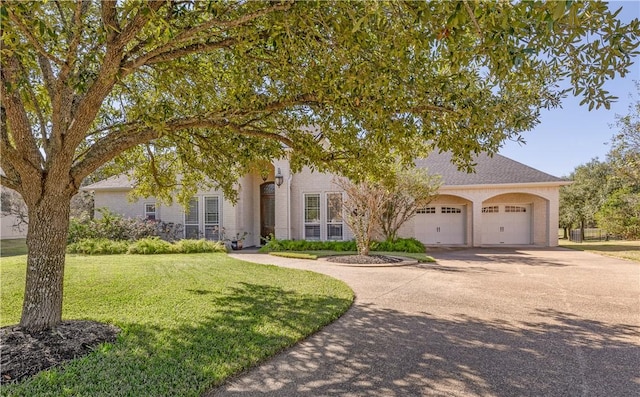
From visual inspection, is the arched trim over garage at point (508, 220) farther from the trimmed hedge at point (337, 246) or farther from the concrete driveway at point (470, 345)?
the concrete driveway at point (470, 345)

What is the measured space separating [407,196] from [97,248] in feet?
39.9

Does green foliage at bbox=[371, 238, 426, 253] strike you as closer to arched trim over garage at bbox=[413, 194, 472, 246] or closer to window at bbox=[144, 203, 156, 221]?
arched trim over garage at bbox=[413, 194, 472, 246]

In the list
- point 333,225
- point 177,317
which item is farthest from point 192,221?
point 177,317

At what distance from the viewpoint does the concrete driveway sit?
11.6 feet

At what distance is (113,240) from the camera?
52.6ft

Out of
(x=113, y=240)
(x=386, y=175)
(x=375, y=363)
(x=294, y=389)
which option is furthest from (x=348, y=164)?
(x=113, y=240)

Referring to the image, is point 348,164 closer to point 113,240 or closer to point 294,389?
point 294,389

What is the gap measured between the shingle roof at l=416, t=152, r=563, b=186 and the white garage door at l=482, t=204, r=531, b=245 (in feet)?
6.75

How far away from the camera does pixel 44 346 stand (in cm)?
418

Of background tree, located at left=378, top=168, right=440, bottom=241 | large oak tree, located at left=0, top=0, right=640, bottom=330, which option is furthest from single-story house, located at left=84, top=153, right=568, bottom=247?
large oak tree, located at left=0, top=0, right=640, bottom=330

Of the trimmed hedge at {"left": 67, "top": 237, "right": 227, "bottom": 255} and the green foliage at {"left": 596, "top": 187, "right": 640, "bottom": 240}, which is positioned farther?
the green foliage at {"left": 596, "top": 187, "right": 640, "bottom": 240}

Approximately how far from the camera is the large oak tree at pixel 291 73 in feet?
9.46

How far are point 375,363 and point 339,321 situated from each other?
1.59m

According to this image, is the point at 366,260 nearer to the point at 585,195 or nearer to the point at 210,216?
the point at 210,216
